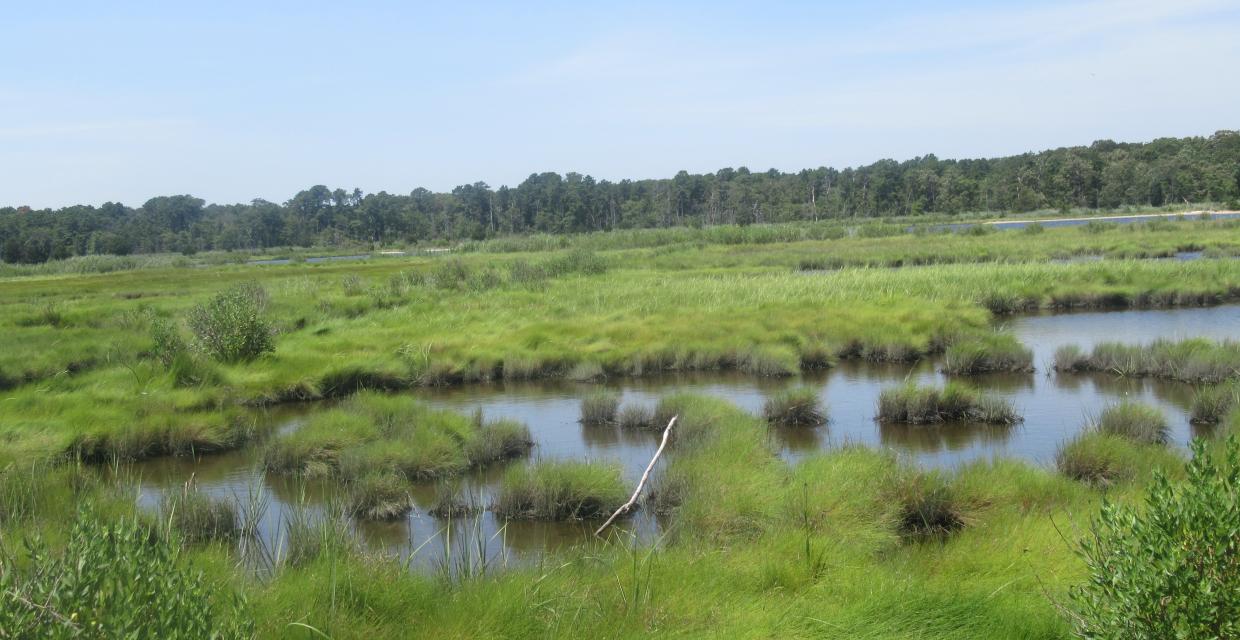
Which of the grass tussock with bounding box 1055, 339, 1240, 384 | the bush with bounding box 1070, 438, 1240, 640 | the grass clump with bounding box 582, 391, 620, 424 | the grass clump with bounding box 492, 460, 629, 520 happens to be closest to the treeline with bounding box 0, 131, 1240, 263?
the grass tussock with bounding box 1055, 339, 1240, 384

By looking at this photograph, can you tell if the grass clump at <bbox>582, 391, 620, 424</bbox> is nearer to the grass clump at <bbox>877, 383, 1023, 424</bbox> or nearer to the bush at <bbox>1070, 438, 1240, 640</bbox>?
the grass clump at <bbox>877, 383, 1023, 424</bbox>

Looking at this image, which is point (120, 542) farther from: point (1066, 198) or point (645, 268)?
point (1066, 198)

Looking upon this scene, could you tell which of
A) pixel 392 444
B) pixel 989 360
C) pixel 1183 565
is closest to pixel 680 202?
pixel 989 360

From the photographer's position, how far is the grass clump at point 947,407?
15.0m

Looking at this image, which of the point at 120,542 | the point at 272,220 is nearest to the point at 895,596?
the point at 120,542

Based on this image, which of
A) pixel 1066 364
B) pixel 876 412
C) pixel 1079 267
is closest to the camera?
pixel 876 412

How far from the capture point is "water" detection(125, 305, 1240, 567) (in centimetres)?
1057

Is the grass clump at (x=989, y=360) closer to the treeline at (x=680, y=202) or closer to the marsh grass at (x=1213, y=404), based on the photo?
the marsh grass at (x=1213, y=404)

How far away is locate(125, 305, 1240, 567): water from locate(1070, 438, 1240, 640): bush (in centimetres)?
483

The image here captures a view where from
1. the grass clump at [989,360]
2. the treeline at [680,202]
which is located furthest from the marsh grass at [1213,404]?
the treeline at [680,202]

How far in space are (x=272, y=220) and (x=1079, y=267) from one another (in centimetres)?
10519

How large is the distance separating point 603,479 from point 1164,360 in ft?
42.9

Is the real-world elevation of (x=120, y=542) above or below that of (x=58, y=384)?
above

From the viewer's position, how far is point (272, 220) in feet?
387
